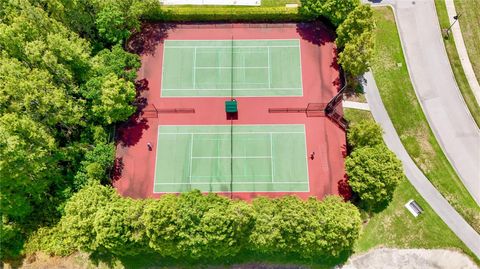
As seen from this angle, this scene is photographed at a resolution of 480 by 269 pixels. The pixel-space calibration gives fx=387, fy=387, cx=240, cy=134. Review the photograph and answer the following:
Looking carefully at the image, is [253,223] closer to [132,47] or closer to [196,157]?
[196,157]

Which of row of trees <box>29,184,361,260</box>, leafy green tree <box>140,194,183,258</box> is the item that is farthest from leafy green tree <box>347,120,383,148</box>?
leafy green tree <box>140,194,183,258</box>

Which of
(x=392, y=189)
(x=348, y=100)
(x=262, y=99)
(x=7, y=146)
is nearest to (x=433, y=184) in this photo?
(x=392, y=189)

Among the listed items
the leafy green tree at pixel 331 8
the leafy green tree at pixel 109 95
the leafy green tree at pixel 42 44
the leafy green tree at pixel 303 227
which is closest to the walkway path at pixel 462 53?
the leafy green tree at pixel 331 8

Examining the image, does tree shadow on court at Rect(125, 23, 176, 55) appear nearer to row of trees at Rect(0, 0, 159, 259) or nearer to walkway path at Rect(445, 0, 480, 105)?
row of trees at Rect(0, 0, 159, 259)

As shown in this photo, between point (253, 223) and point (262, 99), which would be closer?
point (253, 223)

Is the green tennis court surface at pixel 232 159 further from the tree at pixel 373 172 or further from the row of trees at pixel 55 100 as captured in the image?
the row of trees at pixel 55 100

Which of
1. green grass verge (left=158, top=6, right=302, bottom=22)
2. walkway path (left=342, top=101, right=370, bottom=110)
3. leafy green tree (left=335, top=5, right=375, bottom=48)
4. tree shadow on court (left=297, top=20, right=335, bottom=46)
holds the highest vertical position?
green grass verge (left=158, top=6, right=302, bottom=22)
